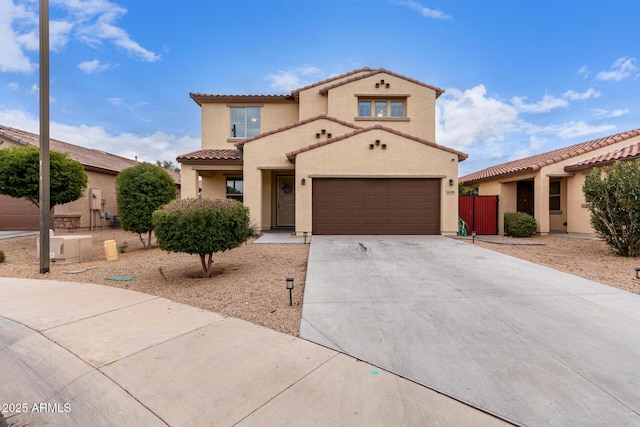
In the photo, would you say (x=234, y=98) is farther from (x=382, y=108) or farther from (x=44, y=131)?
(x=44, y=131)

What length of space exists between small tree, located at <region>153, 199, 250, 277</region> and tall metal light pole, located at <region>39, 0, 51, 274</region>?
3363 millimetres

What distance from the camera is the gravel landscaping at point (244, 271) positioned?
4531 millimetres

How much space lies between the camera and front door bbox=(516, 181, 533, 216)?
15742 mm

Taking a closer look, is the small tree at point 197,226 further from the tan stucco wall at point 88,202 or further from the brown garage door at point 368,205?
the tan stucco wall at point 88,202

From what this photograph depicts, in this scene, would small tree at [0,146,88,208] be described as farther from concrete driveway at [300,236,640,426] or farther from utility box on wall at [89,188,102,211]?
concrete driveway at [300,236,640,426]

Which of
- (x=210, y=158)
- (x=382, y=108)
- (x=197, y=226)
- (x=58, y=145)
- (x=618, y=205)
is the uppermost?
(x=382, y=108)

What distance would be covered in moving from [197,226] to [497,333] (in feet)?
17.0

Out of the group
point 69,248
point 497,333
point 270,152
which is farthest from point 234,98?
point 497,333

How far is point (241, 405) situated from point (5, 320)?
4139 mm

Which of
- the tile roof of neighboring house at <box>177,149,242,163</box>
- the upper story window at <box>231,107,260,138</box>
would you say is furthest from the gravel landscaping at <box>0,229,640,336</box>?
the upper story window at <box>231,107,260,138</box>

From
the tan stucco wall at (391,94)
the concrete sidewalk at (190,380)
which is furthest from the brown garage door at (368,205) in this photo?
the concrete sidewalk at (190,380)

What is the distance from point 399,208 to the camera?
12.1m

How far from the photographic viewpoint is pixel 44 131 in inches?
271

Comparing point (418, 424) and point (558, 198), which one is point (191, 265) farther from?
point (558, 198)
